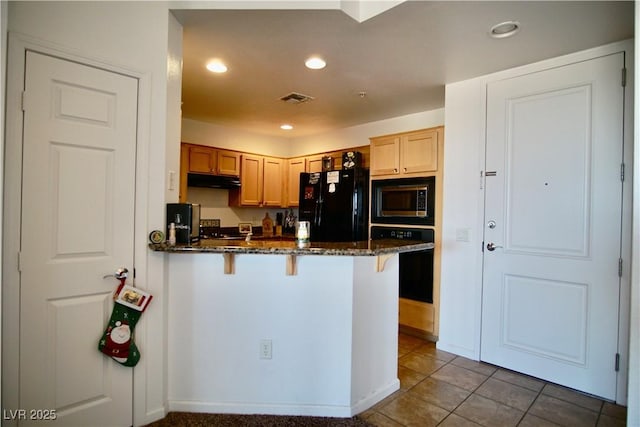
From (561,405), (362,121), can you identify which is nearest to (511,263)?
(561,405)

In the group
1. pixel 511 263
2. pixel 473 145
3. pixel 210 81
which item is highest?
pixel 210 81

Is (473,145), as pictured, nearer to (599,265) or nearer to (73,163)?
(599,265)

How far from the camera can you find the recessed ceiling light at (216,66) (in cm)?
267

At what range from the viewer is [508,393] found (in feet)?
7.77

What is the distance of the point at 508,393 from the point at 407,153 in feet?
7.69

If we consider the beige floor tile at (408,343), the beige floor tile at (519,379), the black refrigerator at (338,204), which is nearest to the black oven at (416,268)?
the beige floor tile at (408,343)

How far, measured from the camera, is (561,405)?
223 cm

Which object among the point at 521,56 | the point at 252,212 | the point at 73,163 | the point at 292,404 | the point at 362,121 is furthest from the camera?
the point at 252,212

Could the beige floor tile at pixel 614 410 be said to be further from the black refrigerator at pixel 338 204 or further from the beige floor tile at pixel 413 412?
the black refrigerator at pixel 338 204

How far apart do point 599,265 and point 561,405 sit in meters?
Result: 0.99

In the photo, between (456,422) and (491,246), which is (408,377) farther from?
(491,246)

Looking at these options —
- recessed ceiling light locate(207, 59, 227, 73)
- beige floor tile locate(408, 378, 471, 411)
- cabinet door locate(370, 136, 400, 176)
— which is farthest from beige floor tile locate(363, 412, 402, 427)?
recessed ceiling light locate(207, 59, 227, 73)

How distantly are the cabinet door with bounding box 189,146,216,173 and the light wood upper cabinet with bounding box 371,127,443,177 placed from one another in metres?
2.13

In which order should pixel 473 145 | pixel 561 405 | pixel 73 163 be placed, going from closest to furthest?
1. pixel 73 163
2. pixel 561 405
3. pixel 473 145
